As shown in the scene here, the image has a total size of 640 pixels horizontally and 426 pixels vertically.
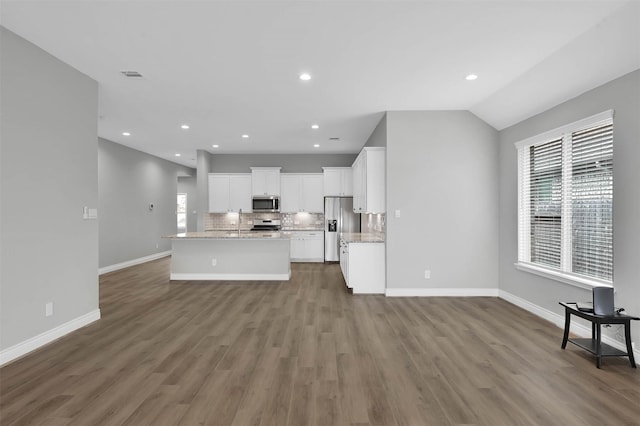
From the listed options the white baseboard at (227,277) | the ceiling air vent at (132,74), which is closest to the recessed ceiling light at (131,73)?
the ceiling air vent at (132,74)

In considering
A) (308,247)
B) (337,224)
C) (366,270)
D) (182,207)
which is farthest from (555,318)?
(182,207)

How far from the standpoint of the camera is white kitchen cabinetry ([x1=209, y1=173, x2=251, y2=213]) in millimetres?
8617

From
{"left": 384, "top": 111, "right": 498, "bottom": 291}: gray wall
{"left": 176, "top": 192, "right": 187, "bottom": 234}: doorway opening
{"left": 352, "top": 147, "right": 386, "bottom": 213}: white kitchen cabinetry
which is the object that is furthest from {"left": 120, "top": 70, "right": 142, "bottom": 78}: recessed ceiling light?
{"left": 176, "top": 192, "right": 187, "bottom": 234}: doorway opening

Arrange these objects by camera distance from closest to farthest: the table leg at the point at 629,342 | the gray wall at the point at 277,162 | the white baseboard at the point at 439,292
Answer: the table leg at the point at 629,342 → the white baseboard at the point at 439,292 → the gray wall at the point at 277,162

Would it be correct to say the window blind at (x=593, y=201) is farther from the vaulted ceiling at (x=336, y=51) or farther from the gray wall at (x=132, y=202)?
the gray wall at (x=132, y=202)

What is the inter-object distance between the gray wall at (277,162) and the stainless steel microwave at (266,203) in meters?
0.86

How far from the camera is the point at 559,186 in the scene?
12.8 ft

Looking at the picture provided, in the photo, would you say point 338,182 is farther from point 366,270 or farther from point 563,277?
point 563,277

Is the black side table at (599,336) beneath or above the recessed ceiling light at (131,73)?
beneath

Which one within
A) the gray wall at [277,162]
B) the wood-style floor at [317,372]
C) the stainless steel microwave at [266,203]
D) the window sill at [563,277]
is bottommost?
the wood-style floor at [317,372]

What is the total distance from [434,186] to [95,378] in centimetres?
479

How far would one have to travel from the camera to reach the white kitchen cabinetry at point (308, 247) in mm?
8469

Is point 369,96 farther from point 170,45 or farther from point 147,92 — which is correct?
point 147,92

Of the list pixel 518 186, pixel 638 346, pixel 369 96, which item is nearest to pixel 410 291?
pixel 518 186
